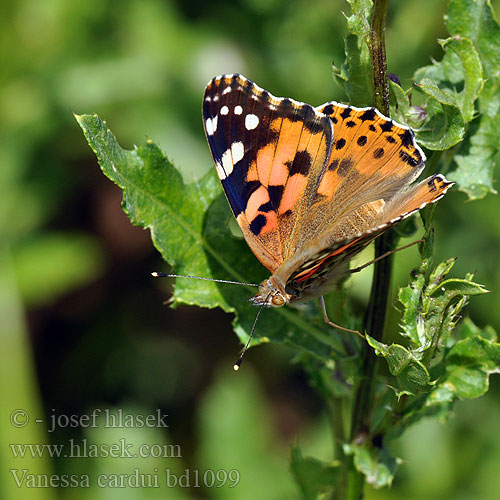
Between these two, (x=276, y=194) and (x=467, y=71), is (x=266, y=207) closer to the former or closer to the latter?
(x=276, y=194)

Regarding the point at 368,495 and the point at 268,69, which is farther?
the point at 268,69

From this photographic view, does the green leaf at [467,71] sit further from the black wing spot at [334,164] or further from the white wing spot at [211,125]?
the white wing spot at [211,125]

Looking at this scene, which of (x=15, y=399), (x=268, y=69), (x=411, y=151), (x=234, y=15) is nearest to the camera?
(x=411, y=151)

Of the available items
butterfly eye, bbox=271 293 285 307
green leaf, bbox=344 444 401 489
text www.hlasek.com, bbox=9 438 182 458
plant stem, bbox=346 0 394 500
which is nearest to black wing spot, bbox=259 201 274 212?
butterfly eye, bbox=271 293 285 307

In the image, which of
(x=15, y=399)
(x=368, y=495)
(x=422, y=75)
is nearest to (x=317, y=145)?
(x=422, y=75)

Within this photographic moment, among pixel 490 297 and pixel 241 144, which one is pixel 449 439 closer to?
pixel 490 297

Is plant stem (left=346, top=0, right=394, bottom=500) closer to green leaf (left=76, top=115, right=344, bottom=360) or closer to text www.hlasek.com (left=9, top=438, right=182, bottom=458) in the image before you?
green leaf (left=76, top=115, right=344, bottom=360)

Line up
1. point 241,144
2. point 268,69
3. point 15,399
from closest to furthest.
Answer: point 241,144 < point 15,399 < point 268,69
